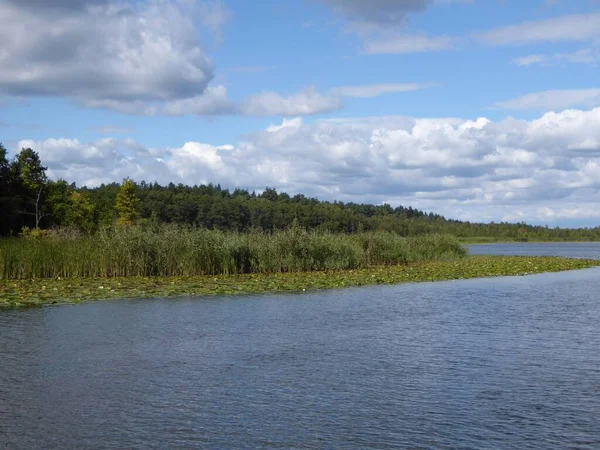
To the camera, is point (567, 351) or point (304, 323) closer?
point (567, 351)

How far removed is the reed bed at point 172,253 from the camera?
3288 cm

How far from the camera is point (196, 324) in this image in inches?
794

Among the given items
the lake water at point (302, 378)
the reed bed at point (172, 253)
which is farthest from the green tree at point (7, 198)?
the lake water at point (302, 378)

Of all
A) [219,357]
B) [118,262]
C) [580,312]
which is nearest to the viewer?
[219,357]

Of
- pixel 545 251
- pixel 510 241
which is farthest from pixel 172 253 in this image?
pixel 510 241

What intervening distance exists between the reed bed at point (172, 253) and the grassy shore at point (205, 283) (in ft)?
3.62

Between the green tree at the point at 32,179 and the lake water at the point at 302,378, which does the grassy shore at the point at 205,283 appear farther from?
the green tree at the point at 32,179

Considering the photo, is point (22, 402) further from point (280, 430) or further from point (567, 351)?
point (567, 351)

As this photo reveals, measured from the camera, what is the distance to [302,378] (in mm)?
13086

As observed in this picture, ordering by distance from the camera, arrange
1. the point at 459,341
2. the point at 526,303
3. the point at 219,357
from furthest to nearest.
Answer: the point at 526,303 < the point at 459,341 < the point at 219,357

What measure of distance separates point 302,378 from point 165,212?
104315 millimetres

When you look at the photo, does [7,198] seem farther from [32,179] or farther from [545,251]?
[545,251]

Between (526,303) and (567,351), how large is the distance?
9.95 metres

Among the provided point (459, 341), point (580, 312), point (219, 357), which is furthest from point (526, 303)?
point (219, 357)
